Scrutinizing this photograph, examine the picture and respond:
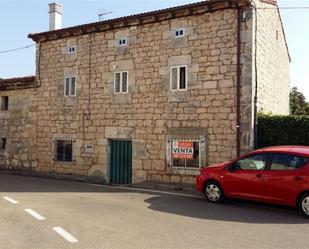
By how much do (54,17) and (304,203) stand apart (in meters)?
15.1

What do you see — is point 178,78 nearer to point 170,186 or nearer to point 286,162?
point 170,186

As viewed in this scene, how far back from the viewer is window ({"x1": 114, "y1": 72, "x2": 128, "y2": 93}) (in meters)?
16.1

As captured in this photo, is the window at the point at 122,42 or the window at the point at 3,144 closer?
the window at the point at 122,42

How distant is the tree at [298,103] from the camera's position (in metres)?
29.6

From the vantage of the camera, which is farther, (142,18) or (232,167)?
(142,18)

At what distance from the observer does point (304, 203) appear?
8914 mm


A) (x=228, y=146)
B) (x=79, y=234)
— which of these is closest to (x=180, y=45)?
(x=228, y=146)

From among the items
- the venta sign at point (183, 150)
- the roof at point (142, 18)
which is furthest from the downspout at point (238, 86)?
the venta sign at point (183, 150)

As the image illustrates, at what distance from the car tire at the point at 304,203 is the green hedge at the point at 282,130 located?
356 centimetres

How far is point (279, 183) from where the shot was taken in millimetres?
9352

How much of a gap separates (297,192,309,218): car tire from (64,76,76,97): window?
36.8 feet

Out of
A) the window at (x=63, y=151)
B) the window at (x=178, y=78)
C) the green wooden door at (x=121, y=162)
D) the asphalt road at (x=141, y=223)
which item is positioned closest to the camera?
the asphalt road at (x=141, y=223)

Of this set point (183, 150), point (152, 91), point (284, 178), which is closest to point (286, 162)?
point (284, 178)

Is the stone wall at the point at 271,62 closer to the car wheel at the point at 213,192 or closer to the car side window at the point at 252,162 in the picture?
the car side window at the point at 252,162
